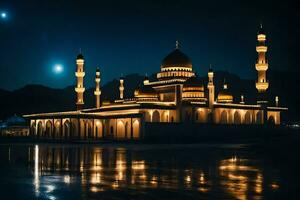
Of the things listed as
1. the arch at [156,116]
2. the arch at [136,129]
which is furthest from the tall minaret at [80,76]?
Answer: the arch at [136,129]

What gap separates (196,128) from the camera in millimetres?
58500

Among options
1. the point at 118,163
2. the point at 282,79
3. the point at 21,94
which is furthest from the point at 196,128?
the point at 282,79

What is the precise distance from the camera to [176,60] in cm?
6788

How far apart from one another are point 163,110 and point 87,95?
11356 cm

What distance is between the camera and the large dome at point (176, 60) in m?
67.9

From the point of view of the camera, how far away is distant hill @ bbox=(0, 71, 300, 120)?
136 metres

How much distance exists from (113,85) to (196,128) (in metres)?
135

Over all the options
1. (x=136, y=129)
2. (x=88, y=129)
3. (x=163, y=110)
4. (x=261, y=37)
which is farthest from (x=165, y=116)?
(x=261, y=37)

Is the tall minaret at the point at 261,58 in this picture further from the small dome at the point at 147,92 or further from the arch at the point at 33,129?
the arch at the point at 33,129

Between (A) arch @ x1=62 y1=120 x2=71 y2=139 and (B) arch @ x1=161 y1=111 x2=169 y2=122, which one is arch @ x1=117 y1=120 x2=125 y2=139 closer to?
(B) arch @ x1=161 y1=111 x2=169 y2=122

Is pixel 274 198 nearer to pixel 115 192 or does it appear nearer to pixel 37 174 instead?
pixel 115 192

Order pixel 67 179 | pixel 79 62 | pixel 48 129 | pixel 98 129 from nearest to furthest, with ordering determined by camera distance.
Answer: pixel 67 179
pixel 98 129
pixel 48 129
pixel 79 62

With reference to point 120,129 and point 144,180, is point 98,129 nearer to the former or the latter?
point 120,129

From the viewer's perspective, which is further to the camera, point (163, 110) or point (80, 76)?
point (80, 76)
